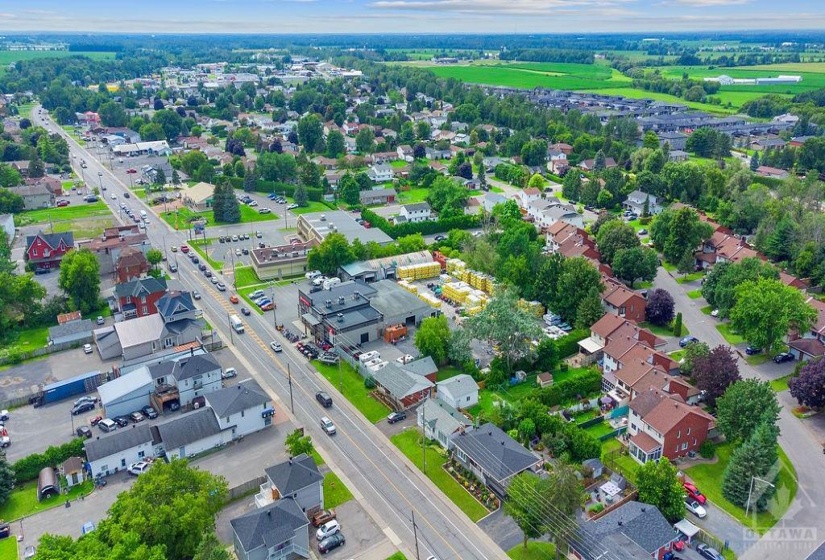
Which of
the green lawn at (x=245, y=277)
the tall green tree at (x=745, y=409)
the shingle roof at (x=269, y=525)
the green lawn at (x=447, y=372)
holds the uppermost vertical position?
the tall green tree at (x=745, y=409)

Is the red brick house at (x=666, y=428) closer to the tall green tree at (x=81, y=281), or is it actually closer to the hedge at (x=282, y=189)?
the tall green tree at (x=81, y=281)

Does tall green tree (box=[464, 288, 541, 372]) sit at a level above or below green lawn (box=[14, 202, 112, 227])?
above

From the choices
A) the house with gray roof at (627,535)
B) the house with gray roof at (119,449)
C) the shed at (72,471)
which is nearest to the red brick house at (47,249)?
the house with gray roof at (119,449)

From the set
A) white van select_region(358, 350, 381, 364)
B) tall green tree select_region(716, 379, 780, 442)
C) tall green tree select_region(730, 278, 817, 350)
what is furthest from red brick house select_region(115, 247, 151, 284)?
tall green tree select_region(730, 278, 817, 350)

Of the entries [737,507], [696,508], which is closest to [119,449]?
[696,508]

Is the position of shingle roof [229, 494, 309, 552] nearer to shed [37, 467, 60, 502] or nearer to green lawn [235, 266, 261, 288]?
shed [37, 467, 60, 502]

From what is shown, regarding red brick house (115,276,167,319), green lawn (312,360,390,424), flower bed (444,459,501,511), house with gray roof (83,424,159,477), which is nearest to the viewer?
flower bed (444,459,501,511)
